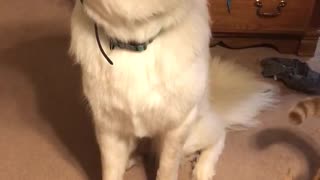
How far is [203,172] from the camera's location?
4.89 ft

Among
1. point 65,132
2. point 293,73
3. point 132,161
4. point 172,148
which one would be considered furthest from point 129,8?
point 293,73

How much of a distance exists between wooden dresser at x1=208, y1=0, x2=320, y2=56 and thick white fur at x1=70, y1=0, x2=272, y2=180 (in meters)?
0.77

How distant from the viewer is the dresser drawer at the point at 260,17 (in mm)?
1941

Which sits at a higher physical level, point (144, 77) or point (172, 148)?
point (144, 77)

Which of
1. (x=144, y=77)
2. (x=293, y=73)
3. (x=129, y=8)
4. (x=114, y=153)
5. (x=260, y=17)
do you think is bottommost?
(x=293, y=73)

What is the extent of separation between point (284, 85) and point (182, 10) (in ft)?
2.94

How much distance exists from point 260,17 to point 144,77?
0.98m

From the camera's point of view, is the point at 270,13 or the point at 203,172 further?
the point at 270,13

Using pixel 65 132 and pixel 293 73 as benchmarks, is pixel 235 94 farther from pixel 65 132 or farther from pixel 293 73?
pixel 65 132

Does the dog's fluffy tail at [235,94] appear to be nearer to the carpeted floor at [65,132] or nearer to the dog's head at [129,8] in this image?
the carpeted floor at [65,132]

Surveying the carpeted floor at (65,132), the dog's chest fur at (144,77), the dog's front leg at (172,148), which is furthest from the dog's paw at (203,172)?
the dog's chest fur at (144,77)

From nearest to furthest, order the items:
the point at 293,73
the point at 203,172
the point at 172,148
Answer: the point at 172,148
the point at 203,172
the point at 293,73

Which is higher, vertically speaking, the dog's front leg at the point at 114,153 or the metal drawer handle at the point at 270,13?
the dog's front leg at the point at 114,153

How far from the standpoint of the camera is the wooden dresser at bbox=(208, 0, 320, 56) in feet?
6.38
